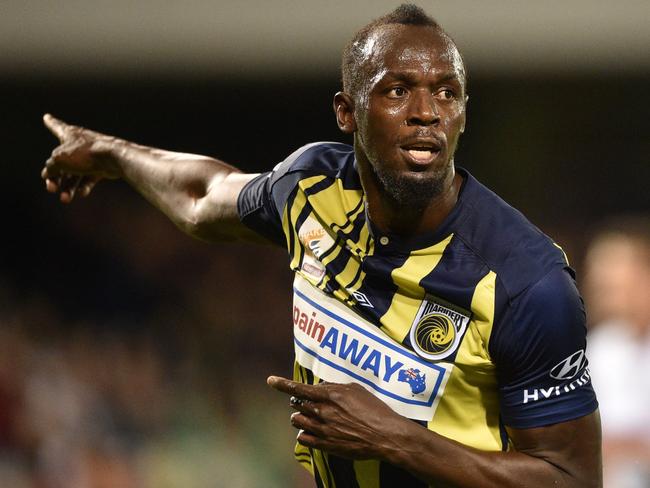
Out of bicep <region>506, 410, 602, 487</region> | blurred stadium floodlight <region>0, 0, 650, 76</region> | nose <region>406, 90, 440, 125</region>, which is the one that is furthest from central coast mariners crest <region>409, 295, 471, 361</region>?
blurred stadium floodlight <region>0, 0, 650, 76</region>

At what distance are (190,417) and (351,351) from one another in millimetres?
4016

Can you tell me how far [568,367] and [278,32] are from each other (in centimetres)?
526

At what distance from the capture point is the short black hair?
2588 mm

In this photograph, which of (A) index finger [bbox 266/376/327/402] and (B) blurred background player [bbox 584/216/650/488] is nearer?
(A) index finger [bbox 266/376/327/402]

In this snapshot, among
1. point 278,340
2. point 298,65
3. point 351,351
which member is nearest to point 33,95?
point 298,65

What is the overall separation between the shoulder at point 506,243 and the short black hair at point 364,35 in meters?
0.36

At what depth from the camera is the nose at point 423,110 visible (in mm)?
2494

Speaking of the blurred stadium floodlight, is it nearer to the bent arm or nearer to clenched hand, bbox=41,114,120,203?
clenched hand, bbox=41,114,120,203

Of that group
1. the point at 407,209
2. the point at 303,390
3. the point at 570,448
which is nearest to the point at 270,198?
the point at 407,209

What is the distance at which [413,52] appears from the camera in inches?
99.4

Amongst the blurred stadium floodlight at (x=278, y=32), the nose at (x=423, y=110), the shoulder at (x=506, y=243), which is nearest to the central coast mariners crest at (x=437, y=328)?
the shoulder at (x=506, y=243)

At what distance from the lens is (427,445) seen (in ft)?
8.02

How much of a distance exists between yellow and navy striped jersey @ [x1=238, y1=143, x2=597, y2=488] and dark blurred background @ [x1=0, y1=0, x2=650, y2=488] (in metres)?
3.67

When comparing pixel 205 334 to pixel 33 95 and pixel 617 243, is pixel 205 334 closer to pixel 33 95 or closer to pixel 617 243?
pixel 33 95
